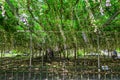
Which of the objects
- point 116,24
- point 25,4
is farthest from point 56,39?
point 25,4

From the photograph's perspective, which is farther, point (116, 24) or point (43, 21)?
point (116, 24)

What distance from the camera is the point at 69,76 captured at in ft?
17.0

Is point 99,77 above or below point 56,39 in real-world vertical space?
Result: below

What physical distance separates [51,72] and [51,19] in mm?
1691

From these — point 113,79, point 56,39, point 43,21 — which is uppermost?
point 43,21

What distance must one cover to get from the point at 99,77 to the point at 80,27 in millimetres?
2521

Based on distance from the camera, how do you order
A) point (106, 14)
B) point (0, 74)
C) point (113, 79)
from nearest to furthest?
1. point (113, 79)
2. point (0, 74)
3. point (106, 14)

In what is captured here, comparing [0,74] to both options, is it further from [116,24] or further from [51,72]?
[116,24]

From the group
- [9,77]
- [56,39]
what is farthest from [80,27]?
[9,77]

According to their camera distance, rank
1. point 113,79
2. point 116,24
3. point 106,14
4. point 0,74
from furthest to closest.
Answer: point 116,24, point 106,14, point 0,74, point 113,79

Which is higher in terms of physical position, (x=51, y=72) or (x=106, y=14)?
(x=106, y=14)

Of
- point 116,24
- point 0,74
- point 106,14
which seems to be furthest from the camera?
point 116,24

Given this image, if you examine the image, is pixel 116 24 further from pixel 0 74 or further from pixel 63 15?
pixel 0 74

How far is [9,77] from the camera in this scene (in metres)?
5.36
